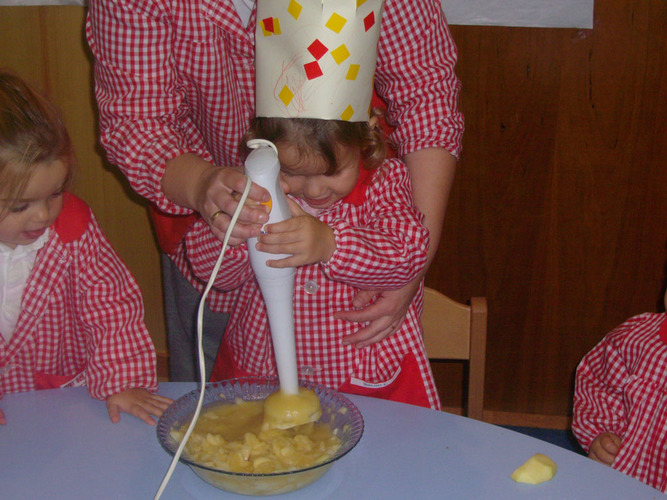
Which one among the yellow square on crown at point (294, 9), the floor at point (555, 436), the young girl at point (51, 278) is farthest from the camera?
the floor at point (555, 436)

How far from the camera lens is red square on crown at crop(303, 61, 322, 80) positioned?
925 millimetres

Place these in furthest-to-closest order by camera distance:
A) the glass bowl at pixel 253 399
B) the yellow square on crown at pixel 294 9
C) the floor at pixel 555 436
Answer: the floor at pixel 555 436 → the yellow square on crown at pixel 294 9 → the glass bowl at pixel 253 399

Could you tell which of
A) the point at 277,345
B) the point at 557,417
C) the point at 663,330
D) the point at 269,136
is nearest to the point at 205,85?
the point at 269,136

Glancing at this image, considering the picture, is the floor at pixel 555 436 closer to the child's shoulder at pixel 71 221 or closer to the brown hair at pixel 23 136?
the child's shoulder at pixel 71 221

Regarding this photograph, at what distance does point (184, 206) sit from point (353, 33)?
1.08 ft

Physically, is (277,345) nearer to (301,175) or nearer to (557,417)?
(301,175)

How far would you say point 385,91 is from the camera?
1214mm

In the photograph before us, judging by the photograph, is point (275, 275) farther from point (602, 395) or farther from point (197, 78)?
point (602, 395)

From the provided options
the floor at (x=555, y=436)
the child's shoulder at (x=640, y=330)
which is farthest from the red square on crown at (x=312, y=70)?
the floor at (x=555, y=436)

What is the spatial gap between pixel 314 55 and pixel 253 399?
1.45 ft

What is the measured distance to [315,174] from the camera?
991mm

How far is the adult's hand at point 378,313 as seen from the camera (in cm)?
111

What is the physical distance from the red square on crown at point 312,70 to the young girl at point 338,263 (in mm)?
64

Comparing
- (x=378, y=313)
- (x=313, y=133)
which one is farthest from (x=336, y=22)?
(x=378, y=313)
